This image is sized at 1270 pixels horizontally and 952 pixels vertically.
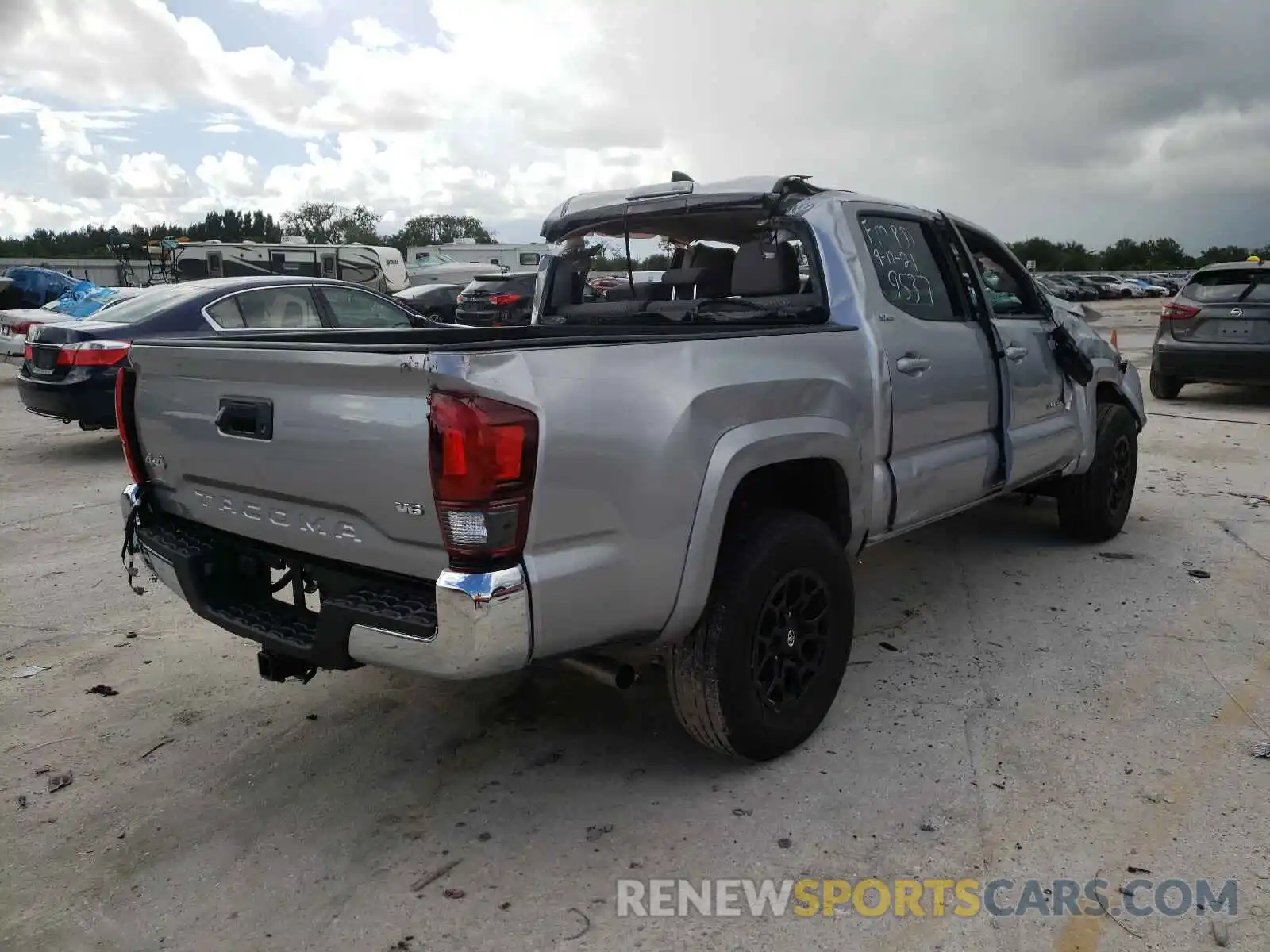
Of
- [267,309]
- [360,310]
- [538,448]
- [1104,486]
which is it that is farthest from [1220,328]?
[538,448]

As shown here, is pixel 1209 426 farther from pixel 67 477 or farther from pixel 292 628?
pixel 67 477

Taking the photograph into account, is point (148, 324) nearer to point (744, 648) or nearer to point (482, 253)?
point (744, 648)

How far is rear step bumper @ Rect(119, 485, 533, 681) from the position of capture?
2.29m

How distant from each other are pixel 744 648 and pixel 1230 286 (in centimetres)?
1032

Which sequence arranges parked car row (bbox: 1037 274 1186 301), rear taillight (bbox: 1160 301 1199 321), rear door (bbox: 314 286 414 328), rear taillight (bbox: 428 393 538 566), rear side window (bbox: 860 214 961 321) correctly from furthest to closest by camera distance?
parked car row (bbox: 1037 274 1186 301) → rear taillight (bbox: 1160 301 1199 321) → rear door (bbox: 314 286 414 328) → rear side window (bbox: 860 214 961 321) → rear taillight (bbox: 428 393 538 566)

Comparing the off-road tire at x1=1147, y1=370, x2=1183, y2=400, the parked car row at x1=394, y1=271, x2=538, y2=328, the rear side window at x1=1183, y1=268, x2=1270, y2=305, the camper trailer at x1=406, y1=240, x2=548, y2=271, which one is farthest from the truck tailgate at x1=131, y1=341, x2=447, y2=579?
the camper trailer at x1=406, y1=240, x2=548, y2=271

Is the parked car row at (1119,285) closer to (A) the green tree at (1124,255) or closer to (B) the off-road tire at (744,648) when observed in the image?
(A) the green tree at (1124,255)

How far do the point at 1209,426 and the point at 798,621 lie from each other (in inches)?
333

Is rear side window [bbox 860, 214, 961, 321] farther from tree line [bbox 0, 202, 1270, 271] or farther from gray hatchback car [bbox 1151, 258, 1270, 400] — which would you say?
→ tree line [bbox 0, 202, 1270, 271]

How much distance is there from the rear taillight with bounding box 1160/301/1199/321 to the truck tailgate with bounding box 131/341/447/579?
35.0 ft

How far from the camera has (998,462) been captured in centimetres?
435

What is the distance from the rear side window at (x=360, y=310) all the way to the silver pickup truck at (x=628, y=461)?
4471 mm

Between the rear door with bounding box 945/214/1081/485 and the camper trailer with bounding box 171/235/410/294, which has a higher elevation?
the camper trailer with bounding box 171/235/410/294

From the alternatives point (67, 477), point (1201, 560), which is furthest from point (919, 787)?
point (67, 477)
